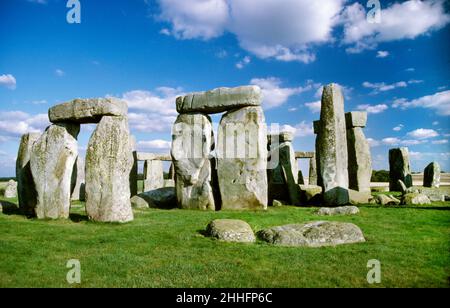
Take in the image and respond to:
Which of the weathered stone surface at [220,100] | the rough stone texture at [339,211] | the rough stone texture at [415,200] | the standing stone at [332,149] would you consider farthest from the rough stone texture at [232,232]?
the rough stone texture at [415,200]

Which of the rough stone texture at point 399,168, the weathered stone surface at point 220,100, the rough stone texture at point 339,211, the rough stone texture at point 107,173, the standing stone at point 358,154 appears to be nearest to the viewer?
the rough stone texture at point 107,173

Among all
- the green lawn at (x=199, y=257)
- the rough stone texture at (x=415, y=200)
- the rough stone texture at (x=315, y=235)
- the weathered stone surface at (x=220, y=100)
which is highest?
the weathered stone surface at (x=220, y=100)

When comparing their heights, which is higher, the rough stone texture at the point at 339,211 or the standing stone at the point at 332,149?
the standing stone at the point at 332,149

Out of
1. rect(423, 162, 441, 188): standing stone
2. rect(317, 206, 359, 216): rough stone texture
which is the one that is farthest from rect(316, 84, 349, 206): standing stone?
rect(423, 162, 441, 188): standing stone

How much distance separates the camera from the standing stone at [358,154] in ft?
50.3

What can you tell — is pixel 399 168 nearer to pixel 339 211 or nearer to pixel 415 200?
pixel 415 200

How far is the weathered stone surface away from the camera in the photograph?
39.0 feet

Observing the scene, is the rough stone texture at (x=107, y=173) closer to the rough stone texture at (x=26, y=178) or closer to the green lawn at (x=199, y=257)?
the green lawn at (x=199, y=257)

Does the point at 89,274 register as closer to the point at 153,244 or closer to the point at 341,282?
the point at 153,244

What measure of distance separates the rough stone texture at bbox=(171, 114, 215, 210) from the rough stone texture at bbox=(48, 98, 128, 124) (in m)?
3.66

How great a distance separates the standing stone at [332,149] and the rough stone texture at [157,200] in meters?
5.35

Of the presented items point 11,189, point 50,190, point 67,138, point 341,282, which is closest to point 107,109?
point 67,138

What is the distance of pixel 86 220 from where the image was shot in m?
9.00

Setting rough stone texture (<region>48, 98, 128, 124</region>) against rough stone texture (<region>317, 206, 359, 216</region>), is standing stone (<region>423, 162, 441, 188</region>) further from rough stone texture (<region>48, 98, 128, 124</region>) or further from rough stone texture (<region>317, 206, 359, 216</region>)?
rough stone texture (<region>48, 98, 128, 124</region>)
